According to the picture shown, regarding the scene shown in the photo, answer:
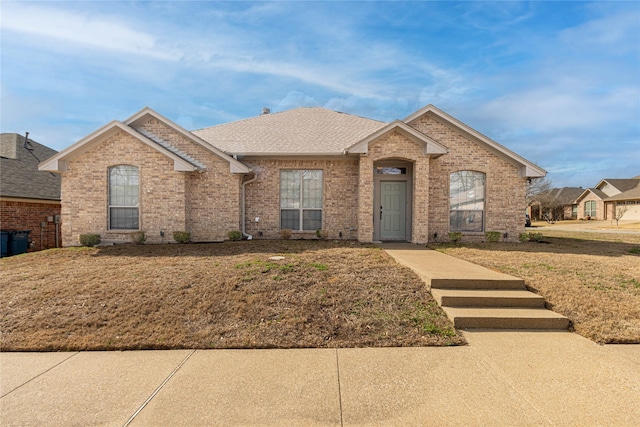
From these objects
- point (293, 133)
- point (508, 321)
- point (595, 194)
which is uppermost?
point (293, 133)

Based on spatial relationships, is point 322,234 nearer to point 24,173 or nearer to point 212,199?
point 212,199

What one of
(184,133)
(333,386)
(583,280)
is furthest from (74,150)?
(583,280)

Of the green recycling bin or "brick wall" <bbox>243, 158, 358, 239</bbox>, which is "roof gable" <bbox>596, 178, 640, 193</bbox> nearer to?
"brick wall" <bbox>243, 158, 358, 239</bbox>

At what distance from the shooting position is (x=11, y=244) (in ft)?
36.7

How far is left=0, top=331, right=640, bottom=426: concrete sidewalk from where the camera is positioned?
110 inches

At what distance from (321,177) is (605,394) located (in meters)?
9.36

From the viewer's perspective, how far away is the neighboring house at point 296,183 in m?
10.3

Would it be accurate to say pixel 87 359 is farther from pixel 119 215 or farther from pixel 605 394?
pixel 119 215

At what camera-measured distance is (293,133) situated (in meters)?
12.7

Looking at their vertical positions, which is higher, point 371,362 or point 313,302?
point 313,302

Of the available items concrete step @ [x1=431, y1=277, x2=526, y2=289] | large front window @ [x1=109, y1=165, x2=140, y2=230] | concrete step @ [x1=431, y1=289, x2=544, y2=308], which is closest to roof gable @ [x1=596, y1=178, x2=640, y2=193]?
concrete step @ [x1=431, y1=277, x2=526, y2=289]

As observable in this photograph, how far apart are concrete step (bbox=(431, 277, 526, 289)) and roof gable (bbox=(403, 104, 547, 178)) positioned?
7149mm

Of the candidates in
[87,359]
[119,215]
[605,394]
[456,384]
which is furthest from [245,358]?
[119,215]

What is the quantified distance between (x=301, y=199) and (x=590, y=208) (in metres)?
48.5
